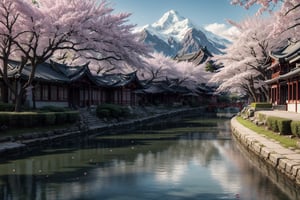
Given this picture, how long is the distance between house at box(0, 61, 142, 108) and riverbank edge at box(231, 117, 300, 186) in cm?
2024

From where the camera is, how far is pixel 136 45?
3466 centimetres

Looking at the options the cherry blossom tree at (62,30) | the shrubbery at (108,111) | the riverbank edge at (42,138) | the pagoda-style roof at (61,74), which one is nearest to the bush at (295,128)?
the riverbank edge at (42,138)

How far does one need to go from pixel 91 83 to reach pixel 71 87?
3.16 metres

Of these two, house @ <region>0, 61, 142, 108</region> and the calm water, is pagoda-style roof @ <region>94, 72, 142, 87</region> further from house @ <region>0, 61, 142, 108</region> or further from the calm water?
the calm water

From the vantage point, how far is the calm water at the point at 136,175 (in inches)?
503

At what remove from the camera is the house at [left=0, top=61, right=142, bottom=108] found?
130ft

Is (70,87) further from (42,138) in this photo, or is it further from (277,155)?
(277,155)

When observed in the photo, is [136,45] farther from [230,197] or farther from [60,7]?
[230,197]

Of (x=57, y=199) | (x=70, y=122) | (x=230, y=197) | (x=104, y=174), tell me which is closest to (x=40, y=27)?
(x=70, y=122)

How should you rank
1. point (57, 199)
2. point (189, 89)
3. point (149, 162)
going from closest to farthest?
1. point (57, 199)
2. point (149, 162)
3. point (189, 89)

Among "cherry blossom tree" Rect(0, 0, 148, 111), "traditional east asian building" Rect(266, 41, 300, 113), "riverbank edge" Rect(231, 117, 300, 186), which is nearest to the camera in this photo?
"riverbank edge" Rect(231, 117, 300, 186)

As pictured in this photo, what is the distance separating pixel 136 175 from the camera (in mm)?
16031

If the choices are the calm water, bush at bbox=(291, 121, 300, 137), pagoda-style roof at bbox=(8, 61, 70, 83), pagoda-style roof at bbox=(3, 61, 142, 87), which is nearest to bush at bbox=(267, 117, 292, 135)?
bush at bbox=(291, 121, 300, 137)

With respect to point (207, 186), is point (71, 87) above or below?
above
